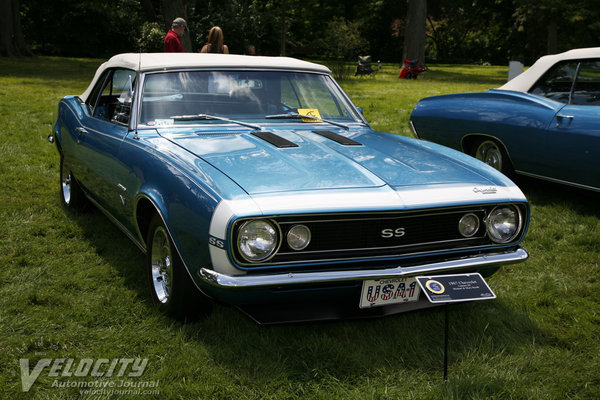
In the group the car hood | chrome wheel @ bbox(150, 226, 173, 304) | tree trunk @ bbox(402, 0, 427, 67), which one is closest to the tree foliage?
tree trunk @ bbox(402, 0, 427, 67)

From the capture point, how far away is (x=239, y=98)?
4262 mm

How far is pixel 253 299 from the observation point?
2855mm

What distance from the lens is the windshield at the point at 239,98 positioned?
4020 millimetres

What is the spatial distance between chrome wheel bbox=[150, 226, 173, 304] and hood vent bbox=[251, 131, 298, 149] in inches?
32.6

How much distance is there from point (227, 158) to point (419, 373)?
146cm

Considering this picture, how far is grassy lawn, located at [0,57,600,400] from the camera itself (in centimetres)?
279

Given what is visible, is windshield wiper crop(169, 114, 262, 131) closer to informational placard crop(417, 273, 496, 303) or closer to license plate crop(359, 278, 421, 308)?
license plate crop(359, 278, 421, 308)

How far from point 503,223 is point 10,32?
25.4 m

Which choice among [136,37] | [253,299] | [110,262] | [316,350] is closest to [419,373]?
[316,350]

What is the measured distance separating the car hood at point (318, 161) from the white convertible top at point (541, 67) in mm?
2655

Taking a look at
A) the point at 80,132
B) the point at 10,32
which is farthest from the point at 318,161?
the point at 10,32

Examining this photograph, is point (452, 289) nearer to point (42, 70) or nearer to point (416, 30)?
point (42, 70)

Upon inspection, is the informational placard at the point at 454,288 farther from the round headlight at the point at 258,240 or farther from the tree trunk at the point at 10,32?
the tree trunk at the point at 10,32

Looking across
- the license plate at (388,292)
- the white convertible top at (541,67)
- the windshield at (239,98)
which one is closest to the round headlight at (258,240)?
the license plate at (388,292)
